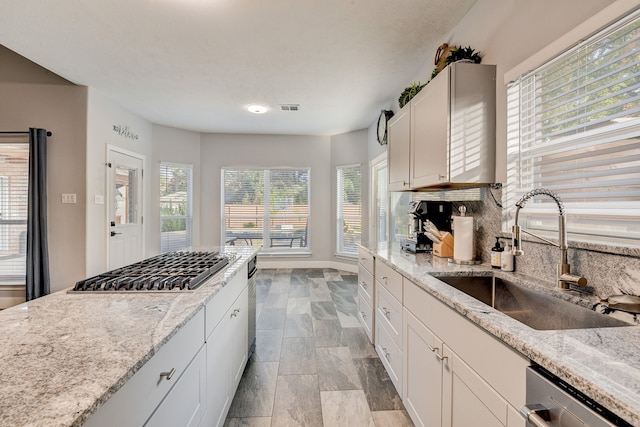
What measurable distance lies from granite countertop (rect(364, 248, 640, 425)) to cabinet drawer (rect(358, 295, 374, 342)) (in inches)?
57.9

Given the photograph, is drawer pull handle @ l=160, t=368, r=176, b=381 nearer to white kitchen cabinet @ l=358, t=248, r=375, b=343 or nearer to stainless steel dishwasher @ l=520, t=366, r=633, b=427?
stainless steel dishwasher @ l=520, t=366, r=633, b=427

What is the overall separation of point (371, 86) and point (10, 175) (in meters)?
4.50

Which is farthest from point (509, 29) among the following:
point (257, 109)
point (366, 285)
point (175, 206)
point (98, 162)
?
point (175, 206)

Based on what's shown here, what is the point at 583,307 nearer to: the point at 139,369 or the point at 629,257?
the point at 629,257

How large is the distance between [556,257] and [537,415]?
974 mm

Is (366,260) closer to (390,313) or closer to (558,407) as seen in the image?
(390,313)

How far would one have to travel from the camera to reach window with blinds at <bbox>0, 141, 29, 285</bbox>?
11.9 feet

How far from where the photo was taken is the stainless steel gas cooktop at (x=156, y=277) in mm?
1339

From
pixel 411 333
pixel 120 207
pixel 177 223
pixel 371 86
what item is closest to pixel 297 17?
pixel 371 86

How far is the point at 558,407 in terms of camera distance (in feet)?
2.32

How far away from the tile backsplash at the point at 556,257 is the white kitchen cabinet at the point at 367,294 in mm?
903

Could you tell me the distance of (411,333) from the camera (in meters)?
1.68

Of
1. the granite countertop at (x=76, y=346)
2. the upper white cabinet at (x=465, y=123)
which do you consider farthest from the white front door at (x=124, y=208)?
the upper white cabinet at (x=465, y=123)

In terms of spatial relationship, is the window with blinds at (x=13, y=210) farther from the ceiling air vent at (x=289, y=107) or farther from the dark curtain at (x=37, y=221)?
the ceiling air vent at (x=289, y=107)
